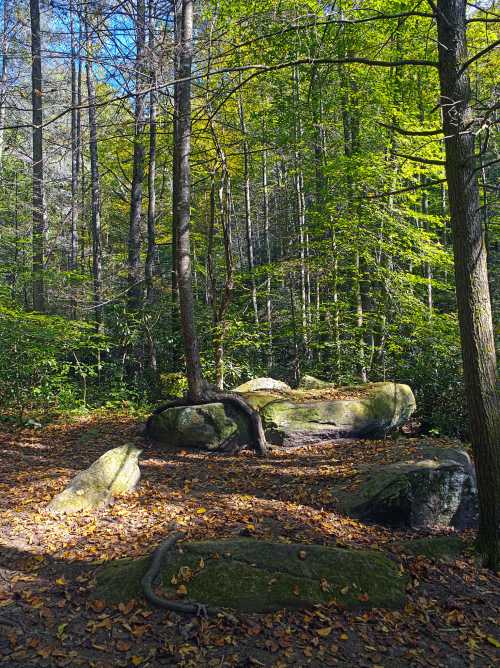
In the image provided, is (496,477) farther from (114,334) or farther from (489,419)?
(114,334)

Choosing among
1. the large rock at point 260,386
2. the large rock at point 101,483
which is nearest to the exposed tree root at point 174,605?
the large rock at point 101,483

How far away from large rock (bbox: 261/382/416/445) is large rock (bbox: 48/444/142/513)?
3071 millimetres

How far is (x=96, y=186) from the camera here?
15477 mm

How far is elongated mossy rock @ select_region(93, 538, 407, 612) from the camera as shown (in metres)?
3.88

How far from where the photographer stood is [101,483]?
19.7ft

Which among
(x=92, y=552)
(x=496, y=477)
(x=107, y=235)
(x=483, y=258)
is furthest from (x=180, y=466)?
(x=107, y=235)


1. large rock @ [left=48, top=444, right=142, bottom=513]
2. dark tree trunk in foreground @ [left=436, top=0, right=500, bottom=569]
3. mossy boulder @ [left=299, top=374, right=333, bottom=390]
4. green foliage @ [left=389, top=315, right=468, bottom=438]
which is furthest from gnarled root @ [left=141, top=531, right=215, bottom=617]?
green foliage @ [left=389, top=315, right=468, bottom=438]

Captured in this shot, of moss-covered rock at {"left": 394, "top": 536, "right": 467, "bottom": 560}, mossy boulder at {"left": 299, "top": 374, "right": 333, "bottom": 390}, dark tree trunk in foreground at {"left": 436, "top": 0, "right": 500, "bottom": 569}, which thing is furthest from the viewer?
mossy boulder at {"left": 299, "top": 374, "right": 333, "bottom": 390}

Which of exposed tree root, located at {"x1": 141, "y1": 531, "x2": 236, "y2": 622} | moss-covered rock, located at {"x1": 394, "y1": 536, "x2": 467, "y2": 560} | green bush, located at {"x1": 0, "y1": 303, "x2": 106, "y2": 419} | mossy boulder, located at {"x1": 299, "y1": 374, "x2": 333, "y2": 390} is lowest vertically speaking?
moss-covered rock, located at {"x1": 394, "y1": 536, "x2": 467, "y2": 560}

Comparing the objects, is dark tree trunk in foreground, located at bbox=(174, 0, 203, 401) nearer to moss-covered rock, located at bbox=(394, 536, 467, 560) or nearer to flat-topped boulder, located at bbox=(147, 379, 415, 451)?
flat-topped boulder, located at bbox=(147, 379, 415, 451)

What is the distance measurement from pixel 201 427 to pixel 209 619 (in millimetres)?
4886

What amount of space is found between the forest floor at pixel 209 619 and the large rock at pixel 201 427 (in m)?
0.76

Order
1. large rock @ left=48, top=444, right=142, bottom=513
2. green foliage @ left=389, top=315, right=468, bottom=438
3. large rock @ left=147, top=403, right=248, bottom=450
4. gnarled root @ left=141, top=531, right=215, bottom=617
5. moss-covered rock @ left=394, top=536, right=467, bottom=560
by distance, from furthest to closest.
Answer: green foliage @ left=389, top=315, right=468, bottom=438
large rock @ left=147, top=403, right=248, bottom=450
large rock @ left=48, top=444, right=142, bottom=513
moss-covered rock @ left=394, top=536, right=467, bottom=560
gnarled root @ left=141, top=531, right=215, bottom=617

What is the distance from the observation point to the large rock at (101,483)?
5.72 metres
